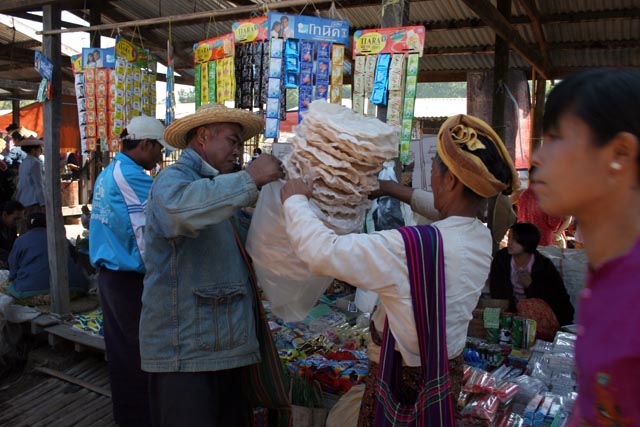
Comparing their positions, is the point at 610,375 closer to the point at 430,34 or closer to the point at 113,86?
the point at 113,86

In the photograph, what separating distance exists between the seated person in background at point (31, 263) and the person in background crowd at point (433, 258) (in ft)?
13.7

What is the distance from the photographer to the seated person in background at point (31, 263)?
4.94m

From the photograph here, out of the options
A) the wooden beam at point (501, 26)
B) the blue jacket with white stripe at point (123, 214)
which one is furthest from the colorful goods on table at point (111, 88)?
the wooden beam at point (501, 26)

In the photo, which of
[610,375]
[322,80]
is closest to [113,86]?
[322,80]

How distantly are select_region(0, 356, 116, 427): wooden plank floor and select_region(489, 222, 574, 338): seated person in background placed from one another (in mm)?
2983

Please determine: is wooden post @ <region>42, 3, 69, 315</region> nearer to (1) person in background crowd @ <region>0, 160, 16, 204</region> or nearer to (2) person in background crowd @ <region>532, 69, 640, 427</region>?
(1) person in background crowd @ <region>0, 160, 16, 204</region>

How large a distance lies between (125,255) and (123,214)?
9.4 inches

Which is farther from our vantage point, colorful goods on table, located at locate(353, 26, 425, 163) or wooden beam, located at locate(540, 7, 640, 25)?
wooden beam, located at locate(540, 7, 640, 25)

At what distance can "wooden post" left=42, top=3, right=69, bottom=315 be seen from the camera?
4.50 meters

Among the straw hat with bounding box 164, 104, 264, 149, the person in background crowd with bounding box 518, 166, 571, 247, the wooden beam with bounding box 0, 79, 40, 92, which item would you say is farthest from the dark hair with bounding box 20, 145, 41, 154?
the person in background crowd with bounding box 518, 166, 571, 247

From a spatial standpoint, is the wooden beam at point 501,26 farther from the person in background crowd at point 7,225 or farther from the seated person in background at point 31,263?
the person in background crowd at point 7,225

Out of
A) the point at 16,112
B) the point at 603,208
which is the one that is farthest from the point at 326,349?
the point at 16,112

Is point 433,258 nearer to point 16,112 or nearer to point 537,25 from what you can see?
point 537,25

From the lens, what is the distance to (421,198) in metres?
2.05
